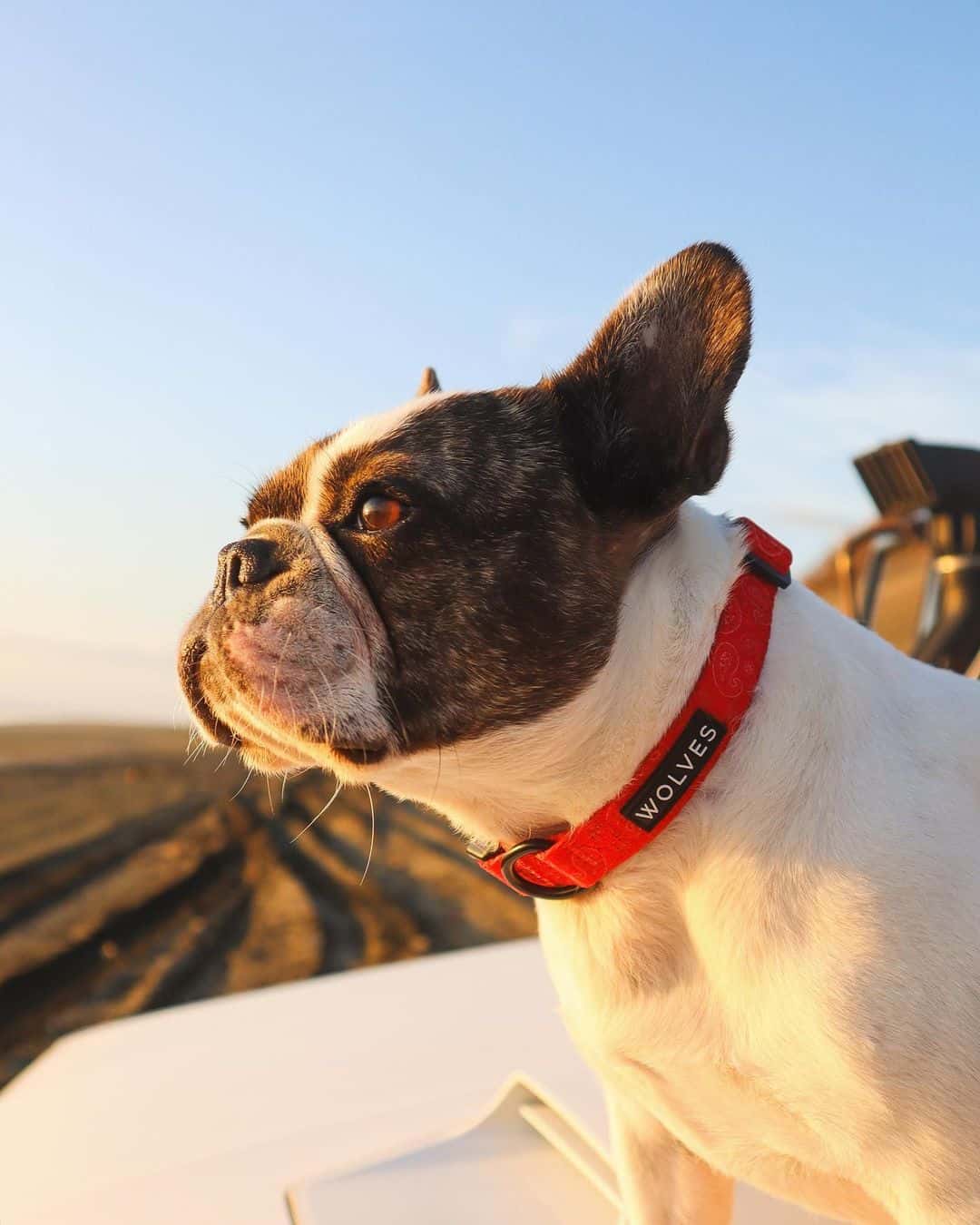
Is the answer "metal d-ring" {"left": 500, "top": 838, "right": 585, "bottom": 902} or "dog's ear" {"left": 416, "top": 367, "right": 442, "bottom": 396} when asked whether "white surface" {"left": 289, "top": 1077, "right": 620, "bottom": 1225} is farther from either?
"dog's ear" {"left": 416, "top": 367, "right": 442, "bottom": 396}

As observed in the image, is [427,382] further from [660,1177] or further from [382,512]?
[660,1177]

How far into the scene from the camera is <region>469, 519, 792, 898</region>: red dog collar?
5.60ft

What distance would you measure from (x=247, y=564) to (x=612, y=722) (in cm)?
68

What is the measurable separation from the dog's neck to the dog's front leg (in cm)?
60

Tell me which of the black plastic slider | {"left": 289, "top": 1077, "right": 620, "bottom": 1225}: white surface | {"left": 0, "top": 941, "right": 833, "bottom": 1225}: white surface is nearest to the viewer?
the black plastic slider

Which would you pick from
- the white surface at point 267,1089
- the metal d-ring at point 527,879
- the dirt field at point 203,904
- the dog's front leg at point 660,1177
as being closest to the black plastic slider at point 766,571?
the metal d-ring at point 527,879

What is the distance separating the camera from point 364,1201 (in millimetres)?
2324

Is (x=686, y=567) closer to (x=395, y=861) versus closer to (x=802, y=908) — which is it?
(x=802, y=908)

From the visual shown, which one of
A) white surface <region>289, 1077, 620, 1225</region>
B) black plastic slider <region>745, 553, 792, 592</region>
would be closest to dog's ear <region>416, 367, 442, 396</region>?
black plastic slider <region>745, 553, 792, 592</region>

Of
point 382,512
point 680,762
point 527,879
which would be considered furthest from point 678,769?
point 382,512

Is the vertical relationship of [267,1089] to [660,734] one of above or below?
below

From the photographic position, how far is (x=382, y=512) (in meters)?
1.91

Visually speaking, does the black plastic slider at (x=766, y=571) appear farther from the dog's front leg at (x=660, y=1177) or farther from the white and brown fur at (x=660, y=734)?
the dog's front leg at (x=660, y=1177)

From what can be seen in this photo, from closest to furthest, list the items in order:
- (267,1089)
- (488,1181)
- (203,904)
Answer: (488,1181)
(267,1089)
(203,904)
